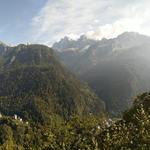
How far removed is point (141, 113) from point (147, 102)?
98690 mm

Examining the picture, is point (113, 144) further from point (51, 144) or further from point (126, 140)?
point (51, 144)

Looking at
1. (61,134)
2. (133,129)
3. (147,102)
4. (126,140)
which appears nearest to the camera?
(126,140)

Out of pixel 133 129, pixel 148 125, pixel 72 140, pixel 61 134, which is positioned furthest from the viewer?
pixel 61 134

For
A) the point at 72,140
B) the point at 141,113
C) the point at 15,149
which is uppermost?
the point at 141,113

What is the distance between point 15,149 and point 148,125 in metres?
157

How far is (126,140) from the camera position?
42.1m

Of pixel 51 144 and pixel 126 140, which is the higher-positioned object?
pixel 126 140

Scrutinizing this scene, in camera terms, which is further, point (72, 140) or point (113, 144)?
point (72, 140)

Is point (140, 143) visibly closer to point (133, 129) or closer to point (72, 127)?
point (133, 129)

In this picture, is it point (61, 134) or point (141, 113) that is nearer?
point (141, 113)

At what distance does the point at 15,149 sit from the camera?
620 ft

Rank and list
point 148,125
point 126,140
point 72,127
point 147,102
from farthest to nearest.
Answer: point 147,102 → point 72,127 → point 126,140 → point 148,125

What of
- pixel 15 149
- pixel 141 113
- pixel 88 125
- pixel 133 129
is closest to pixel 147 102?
pixel 88 125

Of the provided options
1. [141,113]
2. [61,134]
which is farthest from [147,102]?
[141,113]
